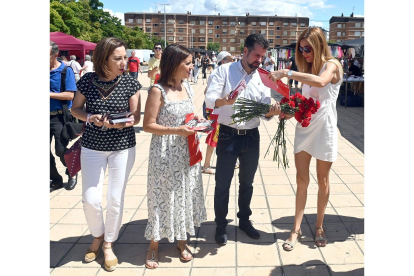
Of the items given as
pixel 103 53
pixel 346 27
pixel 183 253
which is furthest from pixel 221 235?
pixel 346 27

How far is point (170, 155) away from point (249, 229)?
1209 mm

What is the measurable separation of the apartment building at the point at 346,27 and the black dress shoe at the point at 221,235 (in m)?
124

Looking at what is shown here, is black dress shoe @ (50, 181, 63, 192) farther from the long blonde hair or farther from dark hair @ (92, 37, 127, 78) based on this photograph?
the long blonde hair

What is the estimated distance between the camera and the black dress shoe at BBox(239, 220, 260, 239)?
3685 millimetres

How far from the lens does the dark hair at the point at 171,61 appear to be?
3.05m

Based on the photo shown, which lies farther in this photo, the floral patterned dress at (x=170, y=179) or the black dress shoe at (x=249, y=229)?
the black dress shoe at (x=249, y=229)

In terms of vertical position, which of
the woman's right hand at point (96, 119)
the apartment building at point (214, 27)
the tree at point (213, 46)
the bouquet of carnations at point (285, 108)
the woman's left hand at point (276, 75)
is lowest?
the woman's right hand at point (96, 119)

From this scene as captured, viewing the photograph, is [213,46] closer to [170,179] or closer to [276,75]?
[276,75]

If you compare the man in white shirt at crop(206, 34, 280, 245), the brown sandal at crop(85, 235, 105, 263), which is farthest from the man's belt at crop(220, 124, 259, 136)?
the brown sandal at crop(85, 235, 105, 263)

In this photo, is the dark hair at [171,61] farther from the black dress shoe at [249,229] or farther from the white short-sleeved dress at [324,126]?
the black dress shoe at [249,229]

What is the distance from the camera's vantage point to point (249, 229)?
374 centimetres

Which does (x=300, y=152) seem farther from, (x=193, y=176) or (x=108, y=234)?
(x=108, y=234)

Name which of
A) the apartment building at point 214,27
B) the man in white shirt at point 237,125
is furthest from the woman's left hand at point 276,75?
the apartment building at point 214,27

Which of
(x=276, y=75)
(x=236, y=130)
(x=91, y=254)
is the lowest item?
(x=91, y=254)
